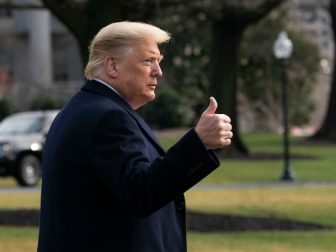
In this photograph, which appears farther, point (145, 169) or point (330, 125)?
point (330, 125)

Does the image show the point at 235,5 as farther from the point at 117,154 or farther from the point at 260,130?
the point at 260,130

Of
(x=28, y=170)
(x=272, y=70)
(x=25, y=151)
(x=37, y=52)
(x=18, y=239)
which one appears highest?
(x=18, y=239)

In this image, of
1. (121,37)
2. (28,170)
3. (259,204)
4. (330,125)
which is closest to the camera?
(121,37)

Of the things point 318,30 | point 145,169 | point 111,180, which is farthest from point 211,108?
point 318,30

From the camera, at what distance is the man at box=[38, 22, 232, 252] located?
434 cm

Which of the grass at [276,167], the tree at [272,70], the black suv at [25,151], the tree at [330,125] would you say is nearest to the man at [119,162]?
the black suv at [25,151]

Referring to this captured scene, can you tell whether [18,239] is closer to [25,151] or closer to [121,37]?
[121,37]

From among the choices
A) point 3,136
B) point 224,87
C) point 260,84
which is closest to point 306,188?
point 3,136

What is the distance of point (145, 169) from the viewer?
14.2ft

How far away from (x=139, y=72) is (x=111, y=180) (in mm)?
469

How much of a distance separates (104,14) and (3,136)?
9.25 meters

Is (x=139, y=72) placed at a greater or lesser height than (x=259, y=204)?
greater

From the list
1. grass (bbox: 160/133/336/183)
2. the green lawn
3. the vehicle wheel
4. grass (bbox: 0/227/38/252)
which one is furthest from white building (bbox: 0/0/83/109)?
grass (bbox: 0/227/38/252)

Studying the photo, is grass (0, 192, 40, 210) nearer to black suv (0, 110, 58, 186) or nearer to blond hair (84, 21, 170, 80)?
black suv (0, 110, 58, 186)
